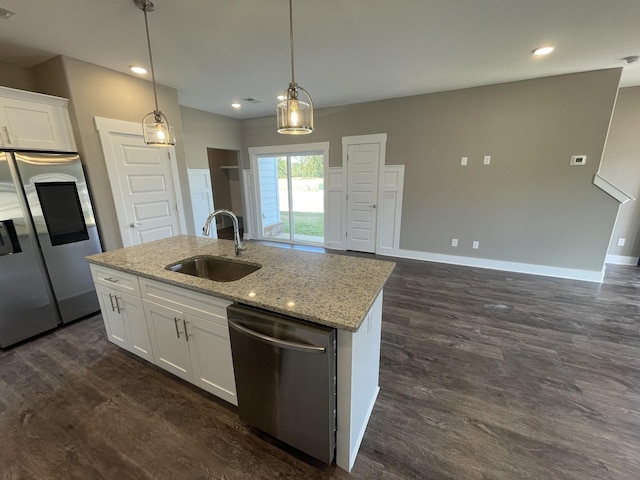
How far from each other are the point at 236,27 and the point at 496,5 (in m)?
1.92

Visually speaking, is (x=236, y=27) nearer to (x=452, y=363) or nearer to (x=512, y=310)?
(x=452, y=363)

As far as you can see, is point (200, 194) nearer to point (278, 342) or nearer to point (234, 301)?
point (234, 301)

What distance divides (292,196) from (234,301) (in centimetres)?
435

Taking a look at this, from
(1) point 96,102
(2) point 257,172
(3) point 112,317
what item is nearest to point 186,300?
(3) point 112,317

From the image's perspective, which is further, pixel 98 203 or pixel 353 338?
pixel 98 203

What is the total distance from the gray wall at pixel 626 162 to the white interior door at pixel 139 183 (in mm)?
6405

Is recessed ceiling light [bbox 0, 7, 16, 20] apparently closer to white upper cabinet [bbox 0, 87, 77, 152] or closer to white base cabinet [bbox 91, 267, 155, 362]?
white upper cabinet [bbox 0, 87, 77, 152]

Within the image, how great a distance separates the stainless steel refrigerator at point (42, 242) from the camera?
2.22m

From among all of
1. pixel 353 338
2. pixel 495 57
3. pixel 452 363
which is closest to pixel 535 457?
pixel 452 363

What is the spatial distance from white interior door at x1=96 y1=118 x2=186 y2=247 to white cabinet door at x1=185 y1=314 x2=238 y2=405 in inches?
85.1

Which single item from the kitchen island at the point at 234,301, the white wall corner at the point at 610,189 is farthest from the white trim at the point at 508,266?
the kitchen island at the point at 234,301

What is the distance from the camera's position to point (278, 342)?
121 cm

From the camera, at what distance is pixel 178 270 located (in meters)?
1.94

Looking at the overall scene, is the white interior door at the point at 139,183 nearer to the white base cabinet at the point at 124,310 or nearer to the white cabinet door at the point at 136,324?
the white base cabinet at the point at 124,310
